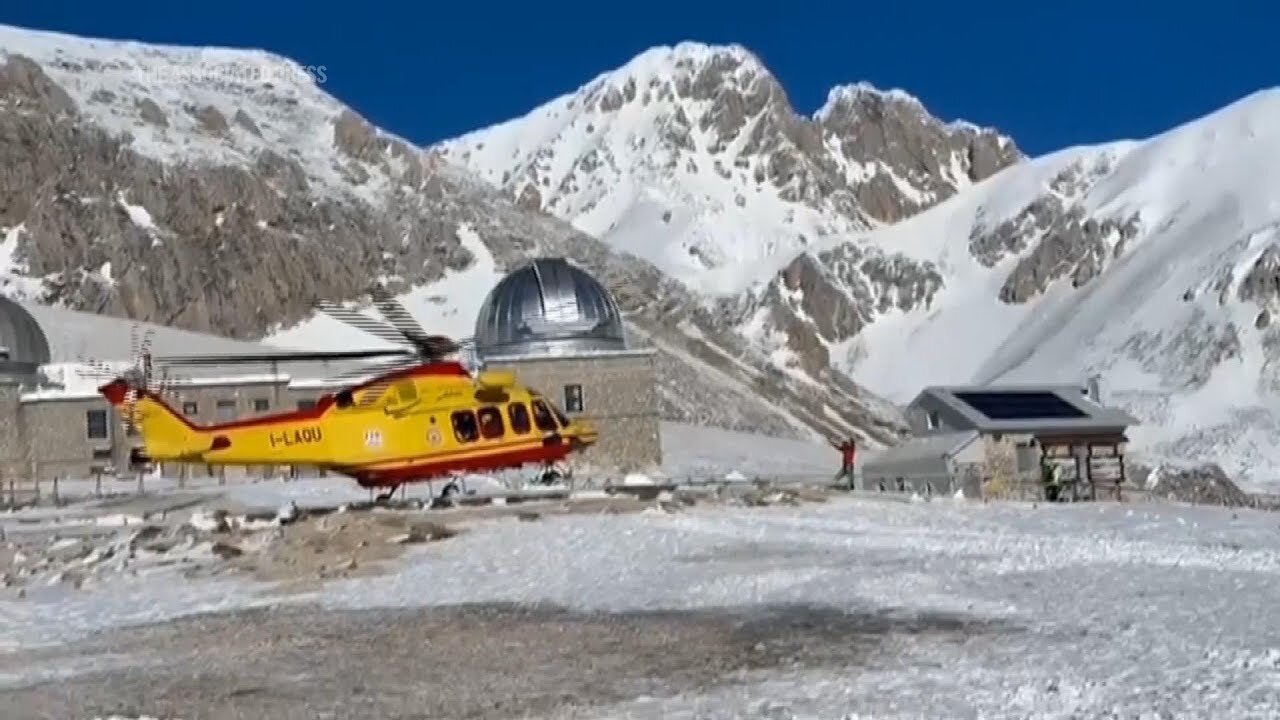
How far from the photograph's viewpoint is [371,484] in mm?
32188

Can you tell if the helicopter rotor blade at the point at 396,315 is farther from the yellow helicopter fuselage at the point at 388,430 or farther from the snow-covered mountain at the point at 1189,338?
the snow-covered mountain at the point at 1189,338

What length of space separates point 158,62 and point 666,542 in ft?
497

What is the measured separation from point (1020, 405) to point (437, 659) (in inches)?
1351

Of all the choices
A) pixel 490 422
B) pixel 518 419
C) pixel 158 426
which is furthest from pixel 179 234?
pixel 490 422

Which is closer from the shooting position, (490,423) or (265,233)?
(490,423)

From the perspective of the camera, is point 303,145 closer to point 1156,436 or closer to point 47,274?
point 47,274

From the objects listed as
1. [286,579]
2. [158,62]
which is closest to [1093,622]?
[286,579]

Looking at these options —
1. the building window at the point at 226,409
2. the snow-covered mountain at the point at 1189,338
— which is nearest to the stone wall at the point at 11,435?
the building window at the point at 226,409

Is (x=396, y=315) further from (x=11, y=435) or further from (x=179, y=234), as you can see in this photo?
(x=179, y=234)

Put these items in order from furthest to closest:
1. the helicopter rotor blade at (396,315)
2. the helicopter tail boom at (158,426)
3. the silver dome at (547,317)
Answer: the silver dome at (547,317) → the helicopter tail boom at (158,426) → the helicopter rotor blade at (396,315)

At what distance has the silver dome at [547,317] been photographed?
5491 centimetres

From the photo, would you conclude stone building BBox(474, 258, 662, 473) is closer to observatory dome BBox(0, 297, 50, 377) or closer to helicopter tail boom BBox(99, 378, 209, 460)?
observatory dome BBox(0, 297, 50, 377)

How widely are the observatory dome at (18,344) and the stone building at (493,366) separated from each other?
40 mm

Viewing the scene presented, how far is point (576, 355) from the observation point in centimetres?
5475
